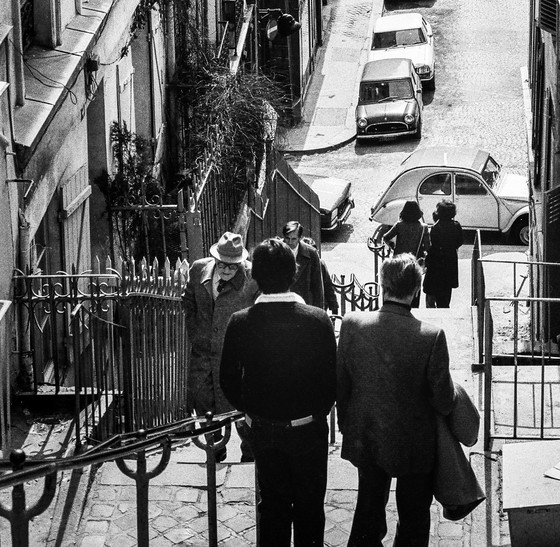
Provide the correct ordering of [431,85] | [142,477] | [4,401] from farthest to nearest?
1. [431,85]
2. [4,401]
3. [142,477]

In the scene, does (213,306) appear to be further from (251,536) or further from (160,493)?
(251,536)

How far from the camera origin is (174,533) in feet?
24.7

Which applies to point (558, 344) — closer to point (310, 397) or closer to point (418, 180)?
point (310, 397)

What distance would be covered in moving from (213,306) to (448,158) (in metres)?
15.9

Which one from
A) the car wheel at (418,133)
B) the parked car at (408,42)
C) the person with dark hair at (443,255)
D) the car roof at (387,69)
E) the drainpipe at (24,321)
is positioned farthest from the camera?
the parked car at (408,42)

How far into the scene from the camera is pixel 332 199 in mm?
23266

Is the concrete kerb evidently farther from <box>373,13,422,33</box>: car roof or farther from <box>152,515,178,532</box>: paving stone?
<box>152,515,178,532</box>: paving stone

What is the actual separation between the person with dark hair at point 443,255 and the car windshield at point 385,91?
14278 millimetres

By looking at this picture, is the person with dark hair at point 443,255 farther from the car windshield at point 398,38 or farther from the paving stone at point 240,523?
the car windshield at point 398,38

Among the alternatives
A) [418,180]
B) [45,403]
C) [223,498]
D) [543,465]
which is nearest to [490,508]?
[543,465]

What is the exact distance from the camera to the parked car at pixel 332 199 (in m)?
23.0

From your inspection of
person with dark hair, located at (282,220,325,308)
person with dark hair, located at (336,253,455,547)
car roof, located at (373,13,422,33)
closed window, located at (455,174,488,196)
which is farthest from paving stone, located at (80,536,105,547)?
car roof, located at (373,13,422,33)

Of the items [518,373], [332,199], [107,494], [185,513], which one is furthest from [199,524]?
[332,199]

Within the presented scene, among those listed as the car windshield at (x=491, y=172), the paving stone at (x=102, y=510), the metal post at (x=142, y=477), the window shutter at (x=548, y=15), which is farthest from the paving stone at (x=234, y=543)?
the car windshield at (x=491, y=172)
